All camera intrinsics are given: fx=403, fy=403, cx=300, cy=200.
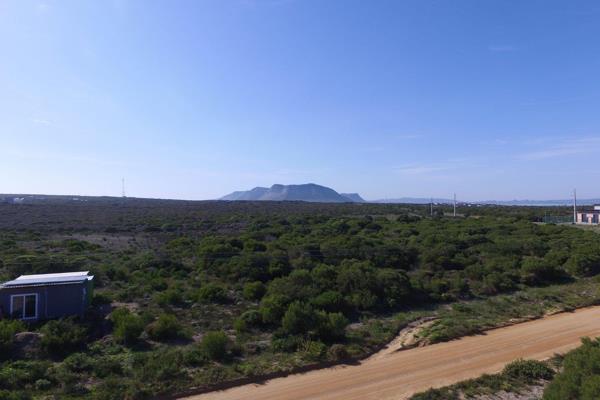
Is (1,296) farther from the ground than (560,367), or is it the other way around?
(1,296)

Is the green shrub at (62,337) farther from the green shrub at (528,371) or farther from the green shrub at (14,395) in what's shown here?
the green shrub at (528,371)

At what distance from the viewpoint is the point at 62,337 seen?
1375 centimetres

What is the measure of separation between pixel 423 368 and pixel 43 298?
14.9 meters

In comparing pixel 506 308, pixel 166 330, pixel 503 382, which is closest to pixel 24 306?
pixel 166 330

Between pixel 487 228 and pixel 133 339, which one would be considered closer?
pixel 133 339

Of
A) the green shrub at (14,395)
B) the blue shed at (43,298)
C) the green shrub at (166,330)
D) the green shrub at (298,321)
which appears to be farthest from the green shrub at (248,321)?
the green shrub at (14,395)

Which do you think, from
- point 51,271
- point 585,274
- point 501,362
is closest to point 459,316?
point 501,362

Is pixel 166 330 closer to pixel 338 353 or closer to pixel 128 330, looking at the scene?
pixel 128 330

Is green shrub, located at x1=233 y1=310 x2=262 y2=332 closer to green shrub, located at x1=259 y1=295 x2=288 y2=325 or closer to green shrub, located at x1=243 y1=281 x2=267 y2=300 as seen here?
green shrub, located at x1=259 y1=295 x2=288 y2=325

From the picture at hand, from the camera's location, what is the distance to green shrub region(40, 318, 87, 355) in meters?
13.4

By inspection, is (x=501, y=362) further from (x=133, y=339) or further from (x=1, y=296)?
(x=1, y=296)

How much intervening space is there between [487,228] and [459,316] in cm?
2901

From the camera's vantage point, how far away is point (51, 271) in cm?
2395

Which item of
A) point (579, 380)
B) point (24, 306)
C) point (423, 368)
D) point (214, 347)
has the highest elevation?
point (579, 380)
